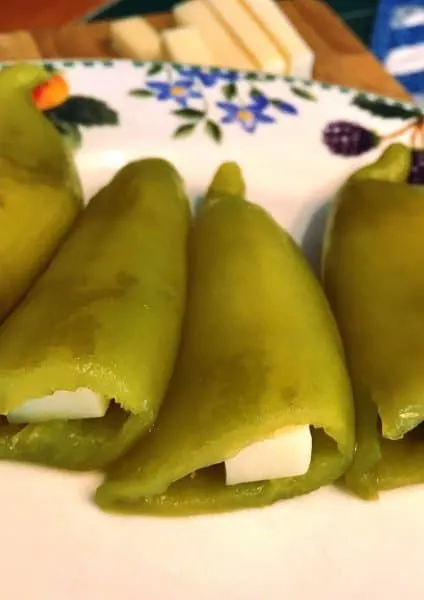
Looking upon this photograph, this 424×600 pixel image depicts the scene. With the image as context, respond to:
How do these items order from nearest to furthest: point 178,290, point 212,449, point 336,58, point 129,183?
point 212,449, point 178,290, point 129,183, point 336,58

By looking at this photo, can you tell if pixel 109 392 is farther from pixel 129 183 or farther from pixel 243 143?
pixel 243 143

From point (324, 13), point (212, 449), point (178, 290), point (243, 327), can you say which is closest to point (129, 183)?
point (178, 290)

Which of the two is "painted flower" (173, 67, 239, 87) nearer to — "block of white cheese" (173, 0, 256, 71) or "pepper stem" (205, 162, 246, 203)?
"block of white cheese" (173, 0, 256, 71)

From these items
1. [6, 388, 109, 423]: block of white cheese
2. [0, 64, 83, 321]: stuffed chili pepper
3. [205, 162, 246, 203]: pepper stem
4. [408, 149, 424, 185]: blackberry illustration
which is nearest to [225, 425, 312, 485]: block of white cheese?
[6, 388, 109, 423]: block of white cheese

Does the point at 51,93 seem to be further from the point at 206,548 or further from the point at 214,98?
the point at 206,548

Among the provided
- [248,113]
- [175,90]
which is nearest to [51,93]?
[175,90]

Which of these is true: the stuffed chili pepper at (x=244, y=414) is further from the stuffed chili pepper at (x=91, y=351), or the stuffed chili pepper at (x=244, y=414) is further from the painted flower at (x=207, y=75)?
the painted flower at (x=207, y=75)

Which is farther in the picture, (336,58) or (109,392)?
(336,58)
